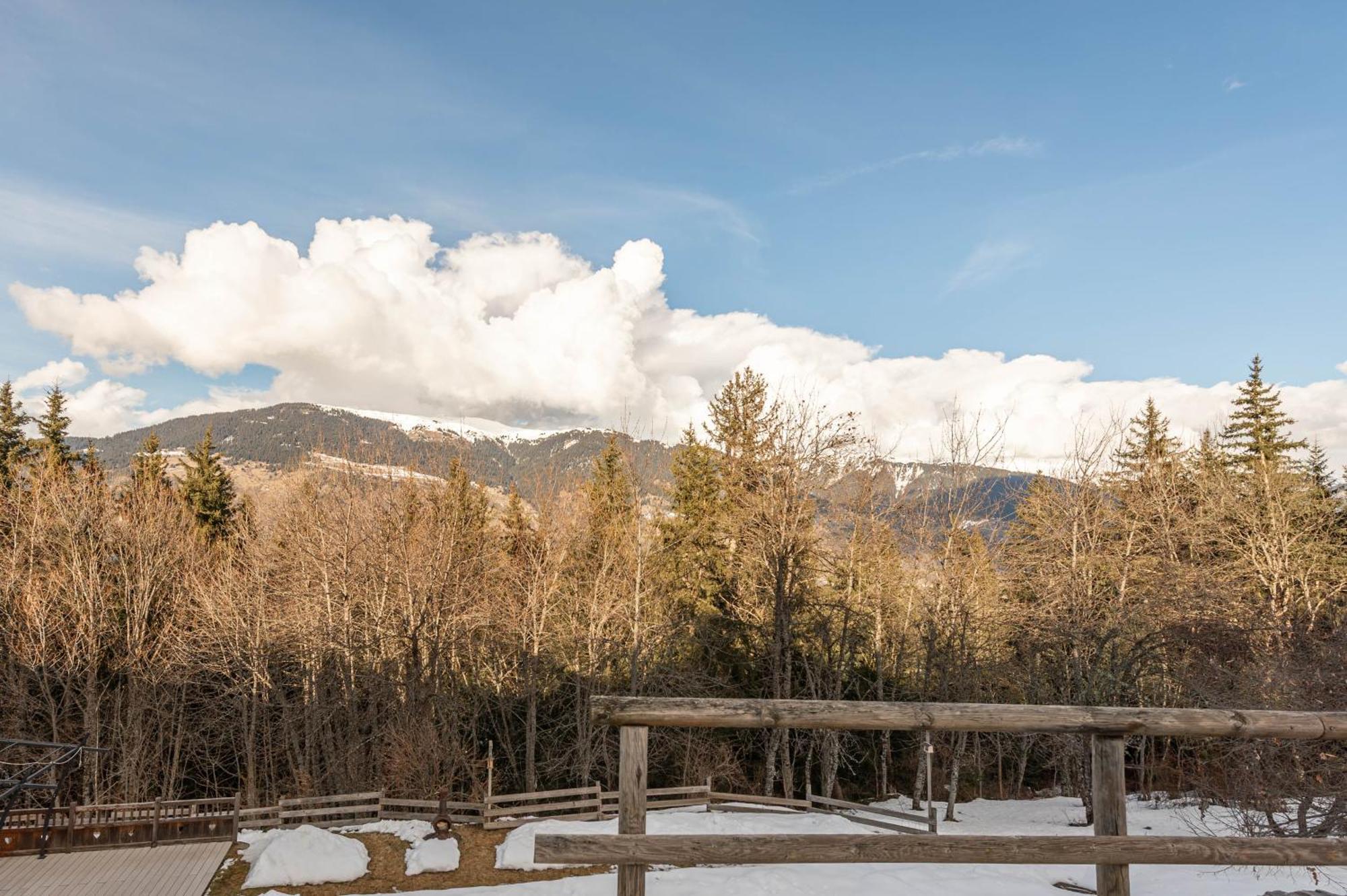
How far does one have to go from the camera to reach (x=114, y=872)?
37.0 ft

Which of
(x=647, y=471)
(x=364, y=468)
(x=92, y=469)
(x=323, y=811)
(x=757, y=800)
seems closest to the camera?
(x=323, y=811)

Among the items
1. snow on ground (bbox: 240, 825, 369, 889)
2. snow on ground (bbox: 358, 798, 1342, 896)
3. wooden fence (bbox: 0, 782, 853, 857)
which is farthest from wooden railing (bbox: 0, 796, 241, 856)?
snow on ground (bbox: 358, 798, 1342, 896)

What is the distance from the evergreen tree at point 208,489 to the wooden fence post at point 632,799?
37.2 metres

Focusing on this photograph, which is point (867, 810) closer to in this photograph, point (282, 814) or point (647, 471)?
point (647, 471)

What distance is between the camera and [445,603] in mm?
24703

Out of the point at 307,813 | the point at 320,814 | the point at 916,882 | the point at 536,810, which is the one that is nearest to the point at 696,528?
the point at 536,810

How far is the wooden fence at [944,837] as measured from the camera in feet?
10.4

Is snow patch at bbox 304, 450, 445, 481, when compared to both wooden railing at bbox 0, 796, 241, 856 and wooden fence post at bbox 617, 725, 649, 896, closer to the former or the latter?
wooden railing at bbox 0, 796, 241, 856

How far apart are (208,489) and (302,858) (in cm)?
2697

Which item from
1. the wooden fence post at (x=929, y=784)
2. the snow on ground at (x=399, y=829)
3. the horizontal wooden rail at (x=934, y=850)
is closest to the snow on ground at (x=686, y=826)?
the wooden fence post at (x=929, y=784)

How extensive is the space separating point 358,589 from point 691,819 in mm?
14732

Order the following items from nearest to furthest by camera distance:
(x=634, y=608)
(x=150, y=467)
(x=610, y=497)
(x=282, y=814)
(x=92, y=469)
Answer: (x=282, y=814)
(x=634, y=608)
(x=92, y=469)
(x=150, y=467)
(x=610, y=497)

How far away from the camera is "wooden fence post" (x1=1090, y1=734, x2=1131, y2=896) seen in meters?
3.33

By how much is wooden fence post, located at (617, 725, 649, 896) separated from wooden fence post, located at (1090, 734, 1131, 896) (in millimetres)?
2081
